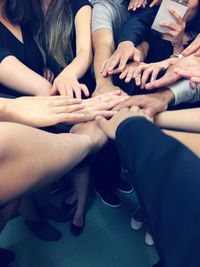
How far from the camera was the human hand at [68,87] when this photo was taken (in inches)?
39.8

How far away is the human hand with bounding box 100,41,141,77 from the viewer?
1060 millimetres

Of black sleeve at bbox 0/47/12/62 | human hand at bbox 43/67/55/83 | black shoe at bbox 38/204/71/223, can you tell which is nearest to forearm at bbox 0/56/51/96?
black sleeve at bbox 0/47/12/62

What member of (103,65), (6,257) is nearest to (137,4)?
(103,65)

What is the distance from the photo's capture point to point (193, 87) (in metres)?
0.98

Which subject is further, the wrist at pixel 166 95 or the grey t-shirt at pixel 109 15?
the grey t-shirt at pixel 109 15

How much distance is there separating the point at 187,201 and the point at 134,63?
2.18 ft

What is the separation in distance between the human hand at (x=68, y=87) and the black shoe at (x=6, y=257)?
0.55m

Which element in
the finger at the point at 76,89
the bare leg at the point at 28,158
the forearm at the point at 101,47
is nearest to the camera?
the bare leg at the point at 28,158

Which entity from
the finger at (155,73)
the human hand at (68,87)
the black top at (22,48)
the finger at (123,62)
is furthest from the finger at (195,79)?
the black top at (22,48)

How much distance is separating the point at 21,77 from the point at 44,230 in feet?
1.78

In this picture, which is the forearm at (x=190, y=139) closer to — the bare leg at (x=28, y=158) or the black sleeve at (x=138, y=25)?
the bare leg at (x=28, y=158)

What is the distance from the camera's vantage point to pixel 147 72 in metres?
1.02

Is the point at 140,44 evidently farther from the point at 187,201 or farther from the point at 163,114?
the point at 187,201

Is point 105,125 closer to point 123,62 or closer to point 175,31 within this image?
point 123,62
